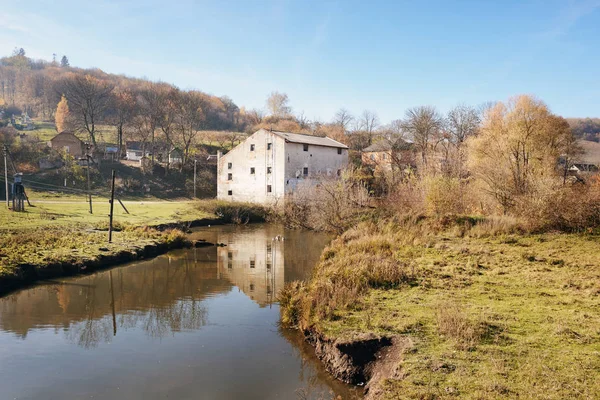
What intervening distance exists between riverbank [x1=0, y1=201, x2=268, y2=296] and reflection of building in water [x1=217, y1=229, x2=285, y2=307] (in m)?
3.33

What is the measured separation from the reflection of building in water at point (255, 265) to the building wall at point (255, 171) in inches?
445

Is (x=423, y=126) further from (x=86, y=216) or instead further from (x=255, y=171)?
(x=86, y=216)

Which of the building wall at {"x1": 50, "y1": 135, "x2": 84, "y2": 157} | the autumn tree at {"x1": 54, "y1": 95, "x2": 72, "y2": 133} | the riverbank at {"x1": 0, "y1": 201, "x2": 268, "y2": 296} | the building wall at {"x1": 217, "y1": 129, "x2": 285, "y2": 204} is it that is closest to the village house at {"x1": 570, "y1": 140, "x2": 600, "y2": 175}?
the building wall at {"x1": 217, "y1": 129, "x2": 285, "y2": 204}

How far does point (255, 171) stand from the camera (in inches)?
1563

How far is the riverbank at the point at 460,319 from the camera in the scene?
617cm

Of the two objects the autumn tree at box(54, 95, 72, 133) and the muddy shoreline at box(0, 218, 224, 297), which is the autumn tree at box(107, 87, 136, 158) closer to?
the autumn tree at box(54, 95, 72, 133)

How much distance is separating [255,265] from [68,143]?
150 ft

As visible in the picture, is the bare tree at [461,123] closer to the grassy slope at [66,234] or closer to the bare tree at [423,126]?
the bare tree at [423,126]

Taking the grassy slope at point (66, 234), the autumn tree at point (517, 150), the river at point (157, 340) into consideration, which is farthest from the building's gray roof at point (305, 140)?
the river at point (157, 340)

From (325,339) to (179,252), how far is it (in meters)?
13.9

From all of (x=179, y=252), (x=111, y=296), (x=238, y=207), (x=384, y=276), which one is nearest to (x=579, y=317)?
(x=384, y=276)

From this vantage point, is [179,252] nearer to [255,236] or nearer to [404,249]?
[255,236]

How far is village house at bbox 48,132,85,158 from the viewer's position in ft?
173

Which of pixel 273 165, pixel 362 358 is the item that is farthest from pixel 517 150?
pixel 273 165
